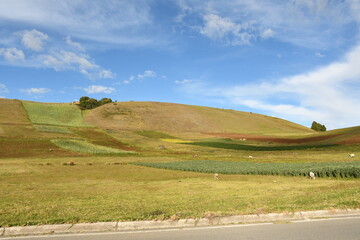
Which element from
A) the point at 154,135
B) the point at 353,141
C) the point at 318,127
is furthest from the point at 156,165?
the point at 318,127

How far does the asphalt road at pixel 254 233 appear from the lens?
7.91 metres

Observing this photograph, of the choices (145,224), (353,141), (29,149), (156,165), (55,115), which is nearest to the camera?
(145,224)

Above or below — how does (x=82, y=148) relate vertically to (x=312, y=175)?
below

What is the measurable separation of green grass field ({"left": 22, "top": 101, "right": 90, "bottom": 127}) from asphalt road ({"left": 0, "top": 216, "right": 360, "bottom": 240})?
8250 cm

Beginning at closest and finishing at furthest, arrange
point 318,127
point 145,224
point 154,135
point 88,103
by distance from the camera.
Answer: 1. point 145,224
2. point 154,135
3. point 88,103
4. point 318,127

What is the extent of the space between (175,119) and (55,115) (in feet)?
134

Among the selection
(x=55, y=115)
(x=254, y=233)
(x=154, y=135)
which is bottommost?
(x=254, y=233)

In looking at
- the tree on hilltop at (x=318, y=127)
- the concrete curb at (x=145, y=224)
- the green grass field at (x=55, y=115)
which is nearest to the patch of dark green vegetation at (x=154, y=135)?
the green grass field at (x=55, y=115)

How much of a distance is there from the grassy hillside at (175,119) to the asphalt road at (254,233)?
82137 mm

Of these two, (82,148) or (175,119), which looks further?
(175,119)

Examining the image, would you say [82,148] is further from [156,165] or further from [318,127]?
[318,127]

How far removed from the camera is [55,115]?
326 feet

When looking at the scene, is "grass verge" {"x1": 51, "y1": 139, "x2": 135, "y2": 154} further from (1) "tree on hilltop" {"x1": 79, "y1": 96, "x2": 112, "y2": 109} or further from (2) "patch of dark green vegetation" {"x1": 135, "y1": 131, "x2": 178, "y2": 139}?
(1) "tree on hilltop" {"x1": 79, "y1": 96, "x2": 112, "y2": 109}

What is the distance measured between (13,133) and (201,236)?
66044mm
